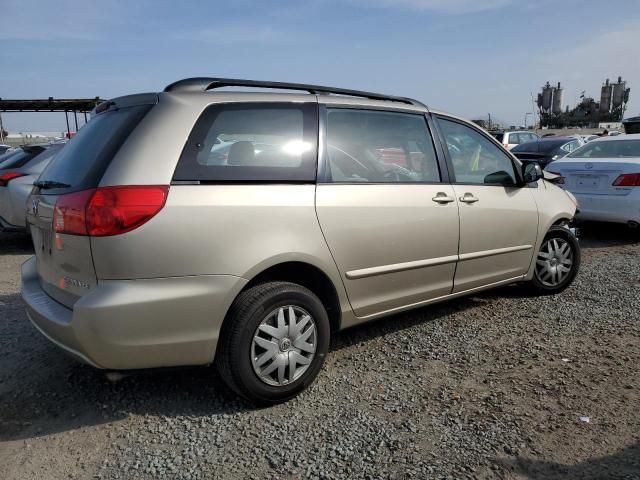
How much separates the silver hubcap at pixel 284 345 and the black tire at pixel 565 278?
9.11 ft

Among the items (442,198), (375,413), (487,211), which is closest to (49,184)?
(375,413)

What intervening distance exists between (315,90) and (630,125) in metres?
14.4

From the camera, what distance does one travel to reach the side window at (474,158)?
4175mm

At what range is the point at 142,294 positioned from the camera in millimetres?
2564

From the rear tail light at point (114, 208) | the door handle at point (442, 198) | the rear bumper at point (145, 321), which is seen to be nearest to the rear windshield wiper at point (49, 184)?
the rear tail light at point (114, 208)

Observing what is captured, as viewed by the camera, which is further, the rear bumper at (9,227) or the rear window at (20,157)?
the rear window at (20,157)

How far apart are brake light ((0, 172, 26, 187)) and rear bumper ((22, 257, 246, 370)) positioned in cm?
496

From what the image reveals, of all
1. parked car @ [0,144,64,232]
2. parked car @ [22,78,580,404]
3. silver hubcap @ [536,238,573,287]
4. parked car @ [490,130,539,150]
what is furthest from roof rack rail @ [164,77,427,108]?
parked car @ [490,130,539,150]

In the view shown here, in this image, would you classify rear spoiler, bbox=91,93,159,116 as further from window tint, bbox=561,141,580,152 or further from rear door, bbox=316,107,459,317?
window tint, bbox=561,141,580,152

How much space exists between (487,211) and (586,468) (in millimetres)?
2168

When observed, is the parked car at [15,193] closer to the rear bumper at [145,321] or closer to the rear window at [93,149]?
the rear window at [93,149]

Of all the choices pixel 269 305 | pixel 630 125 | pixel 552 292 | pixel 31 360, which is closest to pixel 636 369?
pixel 552 292

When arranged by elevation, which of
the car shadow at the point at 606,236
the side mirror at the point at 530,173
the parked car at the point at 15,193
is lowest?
the car shadow at the point at 606,236

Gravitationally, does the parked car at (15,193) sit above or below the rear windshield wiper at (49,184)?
below
